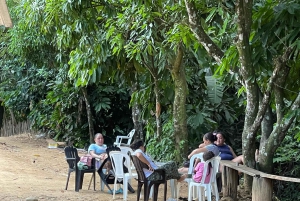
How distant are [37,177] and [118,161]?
3380mm

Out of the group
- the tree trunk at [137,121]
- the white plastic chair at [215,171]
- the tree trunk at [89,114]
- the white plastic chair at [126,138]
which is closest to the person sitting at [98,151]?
the white plastic chair at [215,171]

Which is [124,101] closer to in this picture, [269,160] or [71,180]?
[71,180]

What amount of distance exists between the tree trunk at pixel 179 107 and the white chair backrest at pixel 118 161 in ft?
8.74

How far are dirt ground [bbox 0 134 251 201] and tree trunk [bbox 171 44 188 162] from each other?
891 millimetres

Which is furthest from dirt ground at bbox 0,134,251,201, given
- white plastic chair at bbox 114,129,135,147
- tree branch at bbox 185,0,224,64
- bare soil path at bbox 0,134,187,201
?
tree branch at bbox 185,0,224,64

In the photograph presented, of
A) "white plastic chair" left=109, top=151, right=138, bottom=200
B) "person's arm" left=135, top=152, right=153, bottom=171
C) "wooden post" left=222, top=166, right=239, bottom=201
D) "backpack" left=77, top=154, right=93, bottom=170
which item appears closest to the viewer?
"person's arm" left=135, top=152, right=153, bottom=171

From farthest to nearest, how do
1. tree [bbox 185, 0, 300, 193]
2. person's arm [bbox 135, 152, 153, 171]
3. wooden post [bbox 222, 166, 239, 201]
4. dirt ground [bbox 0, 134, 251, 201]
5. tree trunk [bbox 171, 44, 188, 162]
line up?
tree trunk [bbox 171, 44, 188, 162], dirt ground [bbox 0, 134, 251, 201], wooden post [bbox 222, 166, 239, 201], person's arm [bbox 135, 152, 153, 171], tree [bbox 185, 0, 300, 193]

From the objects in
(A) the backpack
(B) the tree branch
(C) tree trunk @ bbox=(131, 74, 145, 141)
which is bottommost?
(A) the backpack

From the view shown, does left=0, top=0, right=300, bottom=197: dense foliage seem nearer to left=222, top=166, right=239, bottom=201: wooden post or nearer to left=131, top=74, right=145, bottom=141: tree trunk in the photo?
Answer: left=131, top=74, right=145, bottom=141: tree trunk

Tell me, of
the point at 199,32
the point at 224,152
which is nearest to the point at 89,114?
the point at 224,152

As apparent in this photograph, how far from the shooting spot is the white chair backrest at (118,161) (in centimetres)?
820

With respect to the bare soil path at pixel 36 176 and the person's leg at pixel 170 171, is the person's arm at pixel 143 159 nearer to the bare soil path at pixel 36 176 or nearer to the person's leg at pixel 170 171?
the person's leg at pixel 170 171

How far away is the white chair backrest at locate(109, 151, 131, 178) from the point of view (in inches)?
323

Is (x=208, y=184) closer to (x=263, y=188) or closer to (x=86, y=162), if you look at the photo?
(x=263, y=188)
